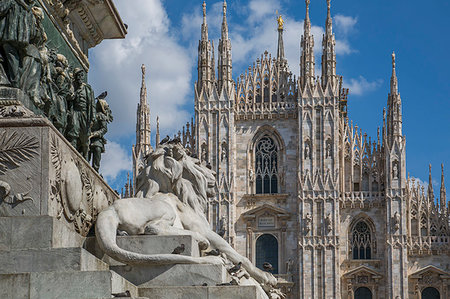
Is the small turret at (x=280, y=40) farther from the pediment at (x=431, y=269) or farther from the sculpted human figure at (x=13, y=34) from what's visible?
the sculpted human figure at (x=13, y=34)

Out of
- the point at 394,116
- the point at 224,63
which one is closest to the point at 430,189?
the point at 394,116

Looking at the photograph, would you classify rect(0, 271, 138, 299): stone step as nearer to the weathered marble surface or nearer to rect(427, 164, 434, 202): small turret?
the weathered marble surface

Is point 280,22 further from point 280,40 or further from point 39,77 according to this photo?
point 39,77

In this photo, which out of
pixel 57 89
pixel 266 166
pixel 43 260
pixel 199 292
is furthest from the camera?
pixel 266 166

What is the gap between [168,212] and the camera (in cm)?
790

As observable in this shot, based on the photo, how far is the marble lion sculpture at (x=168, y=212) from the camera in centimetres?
706

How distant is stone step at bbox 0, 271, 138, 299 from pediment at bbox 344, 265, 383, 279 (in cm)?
3612

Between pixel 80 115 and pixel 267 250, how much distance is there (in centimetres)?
3391

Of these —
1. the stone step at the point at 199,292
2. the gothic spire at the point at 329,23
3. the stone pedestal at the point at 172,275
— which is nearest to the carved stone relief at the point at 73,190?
the stone pedestal at the point at 172,275

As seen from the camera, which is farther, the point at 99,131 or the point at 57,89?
the point at 99,131

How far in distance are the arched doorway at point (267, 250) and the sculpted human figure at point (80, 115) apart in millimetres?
33447

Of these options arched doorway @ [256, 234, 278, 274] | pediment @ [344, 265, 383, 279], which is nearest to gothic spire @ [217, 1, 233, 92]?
arched doorway @ [256, 234, 278, 274]

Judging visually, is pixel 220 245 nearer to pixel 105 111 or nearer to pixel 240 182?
pixel 105 111

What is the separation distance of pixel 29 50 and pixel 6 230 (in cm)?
170
